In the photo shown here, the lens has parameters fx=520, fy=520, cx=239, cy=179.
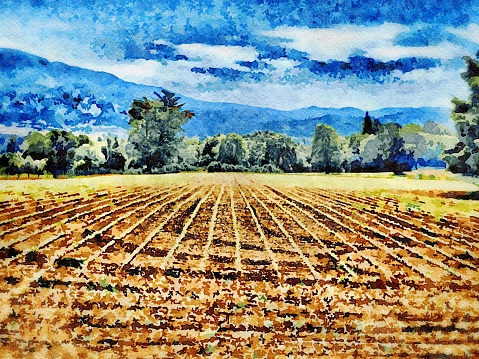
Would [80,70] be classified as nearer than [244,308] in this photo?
No

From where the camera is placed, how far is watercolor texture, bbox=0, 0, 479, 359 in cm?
299

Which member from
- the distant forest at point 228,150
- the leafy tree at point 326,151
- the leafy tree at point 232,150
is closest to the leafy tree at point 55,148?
the distant forest at point 228,150

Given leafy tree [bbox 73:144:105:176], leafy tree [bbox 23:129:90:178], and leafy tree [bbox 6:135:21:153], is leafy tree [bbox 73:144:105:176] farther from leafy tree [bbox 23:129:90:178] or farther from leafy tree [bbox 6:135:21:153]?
leafy tree [bbox 6:135:21:153]

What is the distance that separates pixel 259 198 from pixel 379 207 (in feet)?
2.48

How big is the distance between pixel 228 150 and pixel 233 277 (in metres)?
0.90

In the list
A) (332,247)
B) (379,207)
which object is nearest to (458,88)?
(379,207)

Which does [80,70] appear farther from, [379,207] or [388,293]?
[388,293]

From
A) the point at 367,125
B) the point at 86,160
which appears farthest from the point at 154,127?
the point at 367,125

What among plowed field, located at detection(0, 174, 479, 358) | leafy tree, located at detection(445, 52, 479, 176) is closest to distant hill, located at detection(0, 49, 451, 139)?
leafy tree, located at detection(445, 52, 479, 176)

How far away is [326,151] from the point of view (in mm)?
3389

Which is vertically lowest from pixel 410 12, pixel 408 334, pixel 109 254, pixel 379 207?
pixel 408 334

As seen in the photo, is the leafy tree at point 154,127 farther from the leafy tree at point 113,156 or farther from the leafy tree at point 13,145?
the leafy tree at point 13,145

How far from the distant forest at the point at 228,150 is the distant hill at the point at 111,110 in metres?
0.05

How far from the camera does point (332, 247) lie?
3053mm
